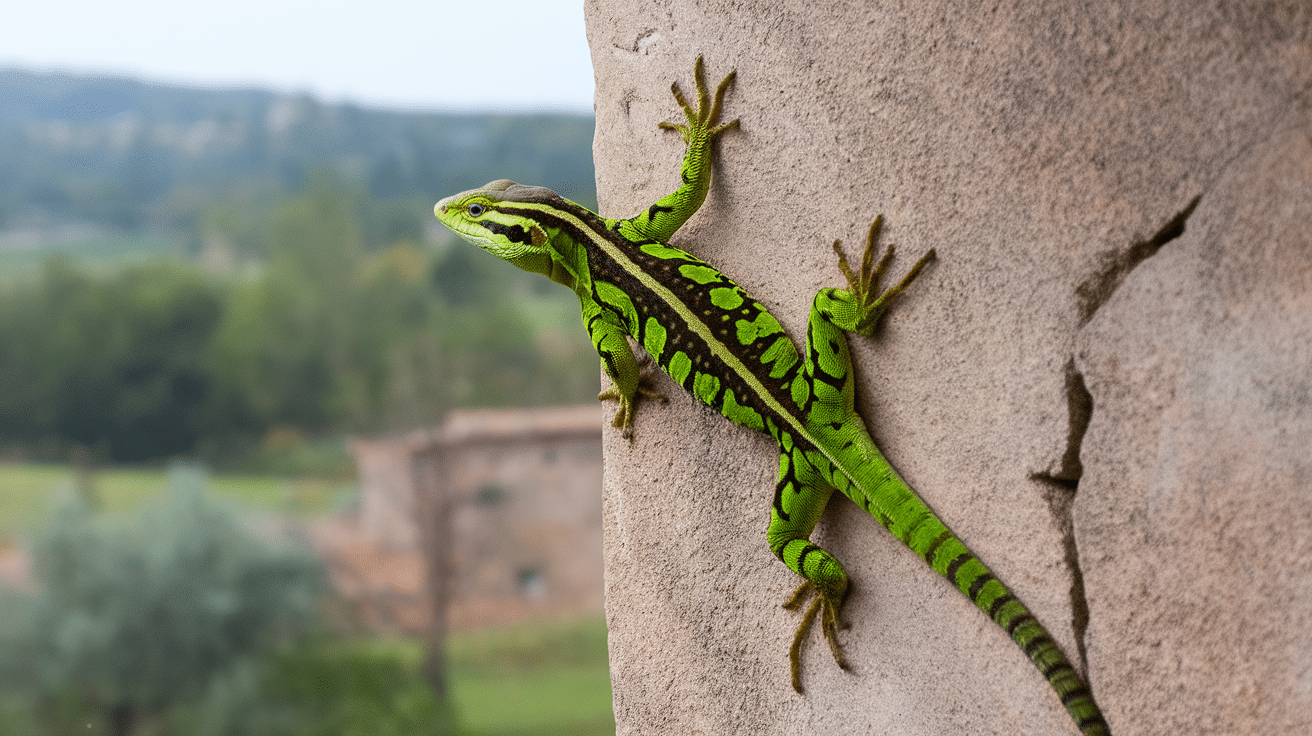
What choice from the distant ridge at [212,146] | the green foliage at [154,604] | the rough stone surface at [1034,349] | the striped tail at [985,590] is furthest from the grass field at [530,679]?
the striped tail at [985,590]

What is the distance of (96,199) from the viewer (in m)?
4.46

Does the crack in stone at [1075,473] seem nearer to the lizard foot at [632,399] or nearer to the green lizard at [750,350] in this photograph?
the green lizard at [750,350]

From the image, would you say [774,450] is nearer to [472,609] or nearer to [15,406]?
[472,609]

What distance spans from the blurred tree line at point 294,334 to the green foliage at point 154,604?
13.2 inches

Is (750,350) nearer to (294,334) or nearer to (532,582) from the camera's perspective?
(532,582)

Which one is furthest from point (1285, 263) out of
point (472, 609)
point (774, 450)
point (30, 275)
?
point (30, 275)

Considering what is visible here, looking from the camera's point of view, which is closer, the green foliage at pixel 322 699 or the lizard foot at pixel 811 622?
the lizard foot at pixel 811 622

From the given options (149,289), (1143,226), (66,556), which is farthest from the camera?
(149,289)

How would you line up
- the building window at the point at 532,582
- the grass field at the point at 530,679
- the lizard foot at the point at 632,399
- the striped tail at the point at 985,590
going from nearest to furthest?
1. the striped tail at the point at 985,590
2. the lizard foot at the point at 632,399
3. the grass field at the point at 530,679
4. the building window at the point at 532,582

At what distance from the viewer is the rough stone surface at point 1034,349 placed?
1.34 metres

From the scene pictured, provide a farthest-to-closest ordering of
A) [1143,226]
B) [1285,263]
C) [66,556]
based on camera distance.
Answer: [66,556] → [1143,226] → [1285,263]

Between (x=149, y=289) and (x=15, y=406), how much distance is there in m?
0.79

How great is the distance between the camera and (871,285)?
1691 millimetres

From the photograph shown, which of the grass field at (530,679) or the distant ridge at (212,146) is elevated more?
the distant ridge at (212,146)
